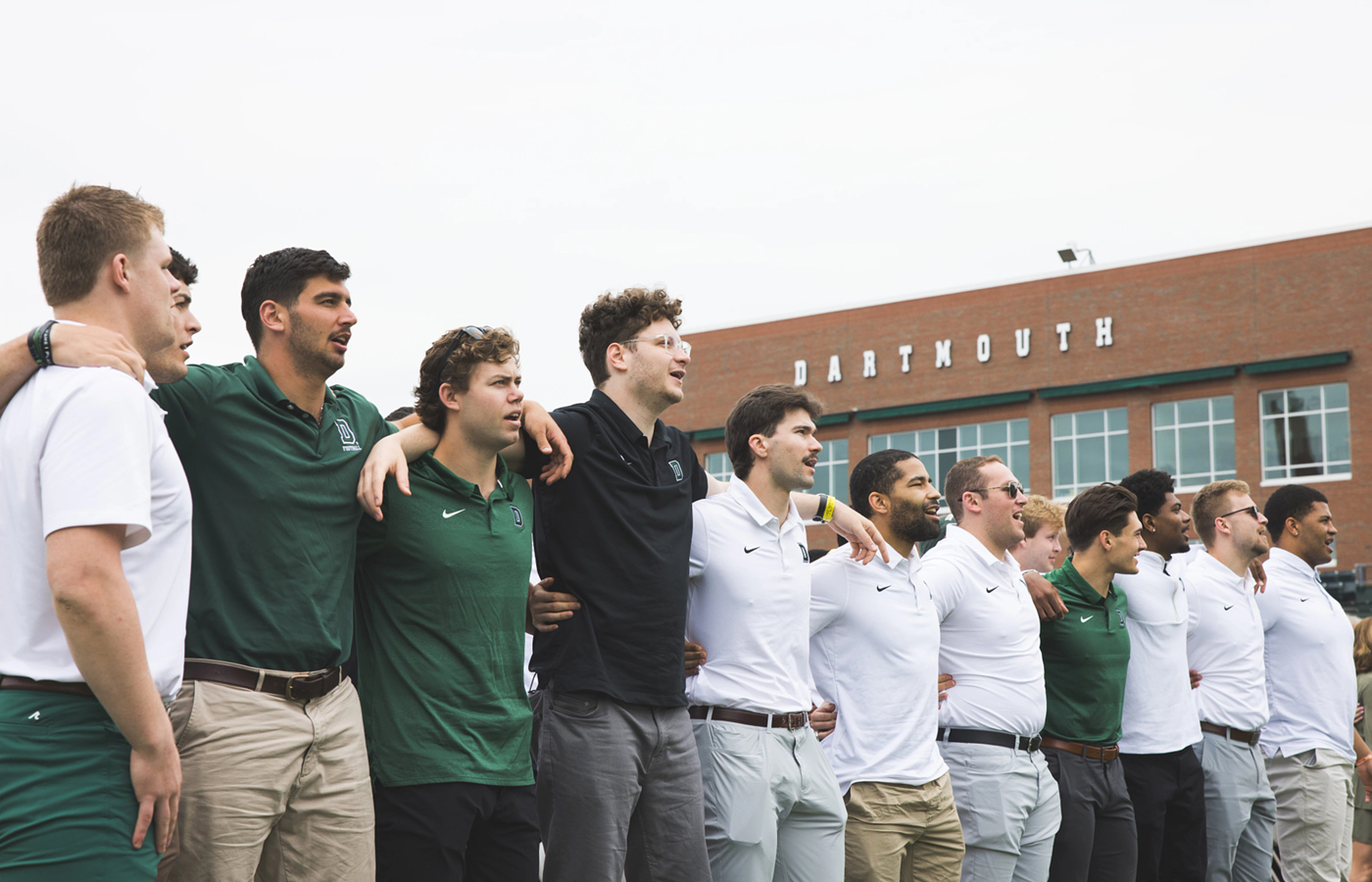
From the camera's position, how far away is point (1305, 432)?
121 feet

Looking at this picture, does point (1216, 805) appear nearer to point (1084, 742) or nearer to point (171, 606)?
point (1084, 742)

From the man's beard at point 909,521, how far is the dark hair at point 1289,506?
13.1ft

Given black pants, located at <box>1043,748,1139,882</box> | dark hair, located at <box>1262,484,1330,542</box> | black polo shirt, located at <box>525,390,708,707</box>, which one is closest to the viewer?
black polo shirt, located at <box>525,390,708,707</box>

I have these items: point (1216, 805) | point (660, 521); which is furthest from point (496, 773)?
point (1216, 805)

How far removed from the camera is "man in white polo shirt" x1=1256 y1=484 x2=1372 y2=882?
345 inches

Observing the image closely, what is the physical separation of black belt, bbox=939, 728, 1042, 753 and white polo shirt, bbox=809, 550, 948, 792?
15.4 inches

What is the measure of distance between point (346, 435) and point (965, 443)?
39625 mm

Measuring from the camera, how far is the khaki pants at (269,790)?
3.71 metres

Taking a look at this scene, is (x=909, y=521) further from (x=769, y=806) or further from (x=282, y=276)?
(x=282, y=276)

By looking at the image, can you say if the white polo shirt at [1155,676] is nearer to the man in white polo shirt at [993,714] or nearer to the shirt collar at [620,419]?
the man in white polo shirt at [993,714]

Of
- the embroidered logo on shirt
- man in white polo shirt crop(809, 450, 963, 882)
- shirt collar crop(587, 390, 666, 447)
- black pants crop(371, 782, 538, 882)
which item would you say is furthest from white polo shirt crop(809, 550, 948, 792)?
the embroidered logo on shirt

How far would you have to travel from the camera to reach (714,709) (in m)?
5.50

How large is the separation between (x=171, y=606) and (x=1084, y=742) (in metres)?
5.46

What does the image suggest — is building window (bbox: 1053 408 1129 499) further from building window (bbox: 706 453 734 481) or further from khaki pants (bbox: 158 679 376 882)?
khaki pants (bbox: 158 679 376 882)
